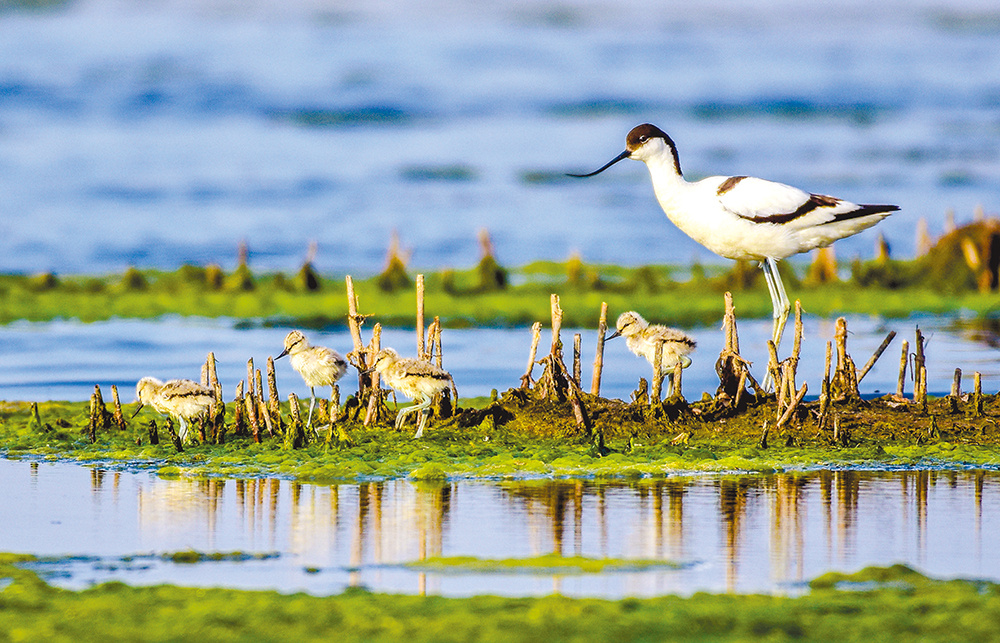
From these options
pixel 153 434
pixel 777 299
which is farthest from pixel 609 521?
pixel 777 299

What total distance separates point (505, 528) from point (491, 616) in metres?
1.77

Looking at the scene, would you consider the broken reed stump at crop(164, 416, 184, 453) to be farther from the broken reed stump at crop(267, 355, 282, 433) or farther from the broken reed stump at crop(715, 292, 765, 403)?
the broken reed stump at crop(715, 292, 765, 403)

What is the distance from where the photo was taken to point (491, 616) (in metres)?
6.02

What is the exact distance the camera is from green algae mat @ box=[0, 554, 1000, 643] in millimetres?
5797

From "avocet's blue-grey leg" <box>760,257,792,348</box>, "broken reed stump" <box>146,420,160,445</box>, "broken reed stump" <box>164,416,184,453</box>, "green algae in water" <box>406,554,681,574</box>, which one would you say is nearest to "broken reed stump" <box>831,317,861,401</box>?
"avocet's blue-grey leg" <box>760,257,792,348</box>

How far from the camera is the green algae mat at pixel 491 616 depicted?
580 cm

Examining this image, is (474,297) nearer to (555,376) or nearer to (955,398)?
(555,376)

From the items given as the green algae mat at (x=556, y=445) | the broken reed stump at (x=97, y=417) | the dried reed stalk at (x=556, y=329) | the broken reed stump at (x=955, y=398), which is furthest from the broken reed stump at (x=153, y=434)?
the broken reed stump at (x=955, y=398)

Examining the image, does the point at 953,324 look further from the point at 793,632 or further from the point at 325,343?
the point at 793,632

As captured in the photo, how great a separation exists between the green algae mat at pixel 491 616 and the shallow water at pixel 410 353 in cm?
672

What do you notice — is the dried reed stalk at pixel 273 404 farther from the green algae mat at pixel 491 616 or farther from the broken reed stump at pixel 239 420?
the green algae mat at pixel 491 616

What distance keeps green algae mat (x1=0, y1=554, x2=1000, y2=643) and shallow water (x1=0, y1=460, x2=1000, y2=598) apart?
0.29m

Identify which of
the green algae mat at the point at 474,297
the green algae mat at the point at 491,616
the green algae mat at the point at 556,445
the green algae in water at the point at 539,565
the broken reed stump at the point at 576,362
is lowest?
the green algae mat at the point at 491,616

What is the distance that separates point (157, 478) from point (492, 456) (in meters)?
2.14
